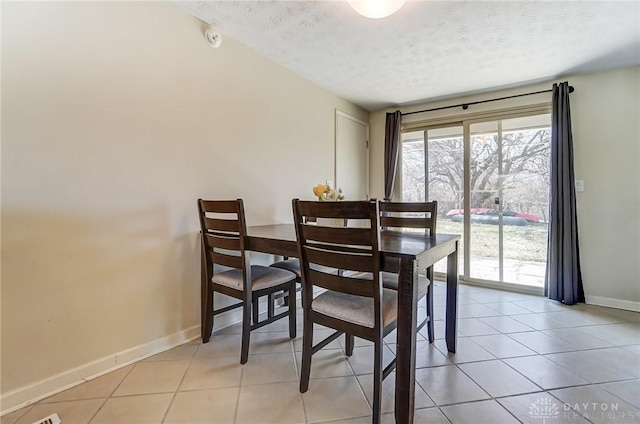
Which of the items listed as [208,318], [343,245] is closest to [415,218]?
[343,245]

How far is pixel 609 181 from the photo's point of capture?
2.73 m

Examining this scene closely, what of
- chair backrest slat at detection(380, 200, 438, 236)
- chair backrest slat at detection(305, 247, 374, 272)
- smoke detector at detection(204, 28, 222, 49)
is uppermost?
smoke detector at detection(204, 28, 222, 49)

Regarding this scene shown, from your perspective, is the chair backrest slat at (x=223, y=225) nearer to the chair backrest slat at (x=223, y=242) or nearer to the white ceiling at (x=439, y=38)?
the chair backrest slat at (x=223, y=242)

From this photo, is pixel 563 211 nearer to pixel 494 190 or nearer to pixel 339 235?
pixel 494 190

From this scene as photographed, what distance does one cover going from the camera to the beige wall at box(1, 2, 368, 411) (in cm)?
135

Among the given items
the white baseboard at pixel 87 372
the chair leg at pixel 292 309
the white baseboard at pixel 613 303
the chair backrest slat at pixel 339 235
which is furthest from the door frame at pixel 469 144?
the white baseboard at pixel 87 372

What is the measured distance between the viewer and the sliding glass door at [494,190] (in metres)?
3.11

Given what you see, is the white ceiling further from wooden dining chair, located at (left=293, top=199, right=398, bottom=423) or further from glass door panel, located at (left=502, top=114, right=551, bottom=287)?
wooden dining chair, located at (left=293, top=199, right=398, bottom=423)

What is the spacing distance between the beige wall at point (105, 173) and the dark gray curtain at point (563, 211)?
9.95ft

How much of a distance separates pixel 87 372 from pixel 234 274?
915 millimetres

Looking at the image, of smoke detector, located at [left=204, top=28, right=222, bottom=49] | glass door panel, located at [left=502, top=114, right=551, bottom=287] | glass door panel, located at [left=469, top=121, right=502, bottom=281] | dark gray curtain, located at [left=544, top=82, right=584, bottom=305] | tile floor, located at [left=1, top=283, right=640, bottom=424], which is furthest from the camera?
glass door panel, located at [left=469, top=121, right=502, bottom=281]

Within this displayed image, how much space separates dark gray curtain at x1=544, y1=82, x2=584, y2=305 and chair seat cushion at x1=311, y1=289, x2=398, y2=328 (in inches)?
94.0

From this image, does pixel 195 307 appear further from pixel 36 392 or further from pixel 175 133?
pixel 175 133

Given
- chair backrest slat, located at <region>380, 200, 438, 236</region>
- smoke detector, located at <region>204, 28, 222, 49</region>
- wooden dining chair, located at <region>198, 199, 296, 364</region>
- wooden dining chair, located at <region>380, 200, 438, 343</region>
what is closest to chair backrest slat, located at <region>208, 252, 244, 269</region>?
wooden dining chair, located at <region>198, 199, 296, 364</region>
